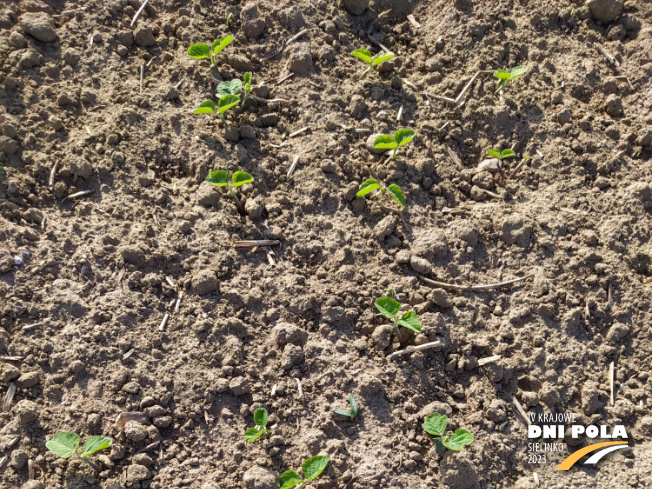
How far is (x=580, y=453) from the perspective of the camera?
216 cm

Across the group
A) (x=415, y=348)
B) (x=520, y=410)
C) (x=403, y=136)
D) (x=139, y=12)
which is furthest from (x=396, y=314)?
(x=139, y=12)

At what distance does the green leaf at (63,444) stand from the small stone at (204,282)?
727 mm

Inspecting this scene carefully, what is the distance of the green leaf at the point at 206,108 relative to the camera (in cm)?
252

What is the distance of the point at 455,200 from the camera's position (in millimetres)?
2619

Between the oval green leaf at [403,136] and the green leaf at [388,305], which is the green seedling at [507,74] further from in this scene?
the green leaf at [388,305]

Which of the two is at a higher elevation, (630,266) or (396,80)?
(396,80)

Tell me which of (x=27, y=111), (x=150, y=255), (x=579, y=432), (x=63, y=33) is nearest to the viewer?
(x=579, y=432)

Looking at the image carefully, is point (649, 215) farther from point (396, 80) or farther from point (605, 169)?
point (396, 80)

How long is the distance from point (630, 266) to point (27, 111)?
9.79 ft

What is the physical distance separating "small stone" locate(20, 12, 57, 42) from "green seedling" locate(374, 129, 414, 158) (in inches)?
68.7

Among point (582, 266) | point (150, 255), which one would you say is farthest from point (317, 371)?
point (582, 266)

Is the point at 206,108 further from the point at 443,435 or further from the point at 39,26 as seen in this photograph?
the point at 443,435

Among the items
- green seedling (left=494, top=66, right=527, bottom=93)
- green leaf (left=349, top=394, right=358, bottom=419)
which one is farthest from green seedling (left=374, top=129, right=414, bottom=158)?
green leaf (left=349, top=394, right=358, bottom=419)

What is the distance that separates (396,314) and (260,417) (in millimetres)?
708
